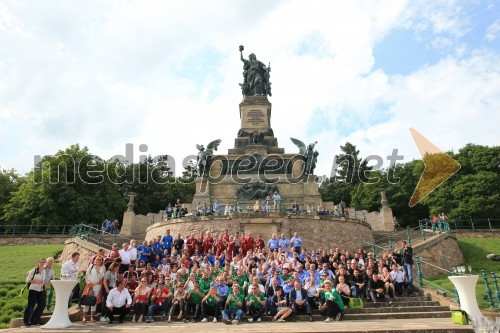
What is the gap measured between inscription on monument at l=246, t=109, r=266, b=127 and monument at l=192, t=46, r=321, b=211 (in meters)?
0.15

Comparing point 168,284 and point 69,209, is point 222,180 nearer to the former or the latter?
point 69,209

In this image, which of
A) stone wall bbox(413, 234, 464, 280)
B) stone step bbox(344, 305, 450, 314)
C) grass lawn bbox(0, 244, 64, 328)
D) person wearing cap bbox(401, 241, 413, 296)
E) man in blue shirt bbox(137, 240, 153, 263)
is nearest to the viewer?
stone step bbox(344, 305, 450, 314)

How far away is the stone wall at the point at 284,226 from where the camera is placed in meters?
18.5

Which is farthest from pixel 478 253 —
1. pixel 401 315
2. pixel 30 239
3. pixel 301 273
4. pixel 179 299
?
pixel 30 239

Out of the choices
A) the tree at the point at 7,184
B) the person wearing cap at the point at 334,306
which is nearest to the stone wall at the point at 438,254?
the person wearing cap at the point at 334,306

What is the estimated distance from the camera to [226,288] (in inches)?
368

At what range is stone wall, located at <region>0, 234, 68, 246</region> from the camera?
25.8 m

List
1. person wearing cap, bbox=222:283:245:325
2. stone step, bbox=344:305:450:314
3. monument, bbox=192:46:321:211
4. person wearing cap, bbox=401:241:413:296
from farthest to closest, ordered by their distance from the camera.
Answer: monument, bbox=192:46:321:211 < person wearing cap, bbox=401:241:413:296 < stone step, bbox=344:305:450:314 < person wearing cap, bbox=222:283:245:325

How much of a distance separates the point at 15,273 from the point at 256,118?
22.0 m

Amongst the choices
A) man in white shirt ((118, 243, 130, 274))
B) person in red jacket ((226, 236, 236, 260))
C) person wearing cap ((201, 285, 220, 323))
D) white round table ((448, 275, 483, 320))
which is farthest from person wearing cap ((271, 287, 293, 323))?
man in white shirt ((118, 243, 130, 274))

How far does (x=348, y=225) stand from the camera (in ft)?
65.1

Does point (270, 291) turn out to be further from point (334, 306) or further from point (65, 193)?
point (65, 193)

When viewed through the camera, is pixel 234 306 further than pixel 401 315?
No

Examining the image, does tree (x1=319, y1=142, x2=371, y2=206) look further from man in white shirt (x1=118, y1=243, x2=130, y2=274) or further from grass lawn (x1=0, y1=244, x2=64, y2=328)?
man in white shirt (x1=118, y1=243, x2=130, y2=274)
